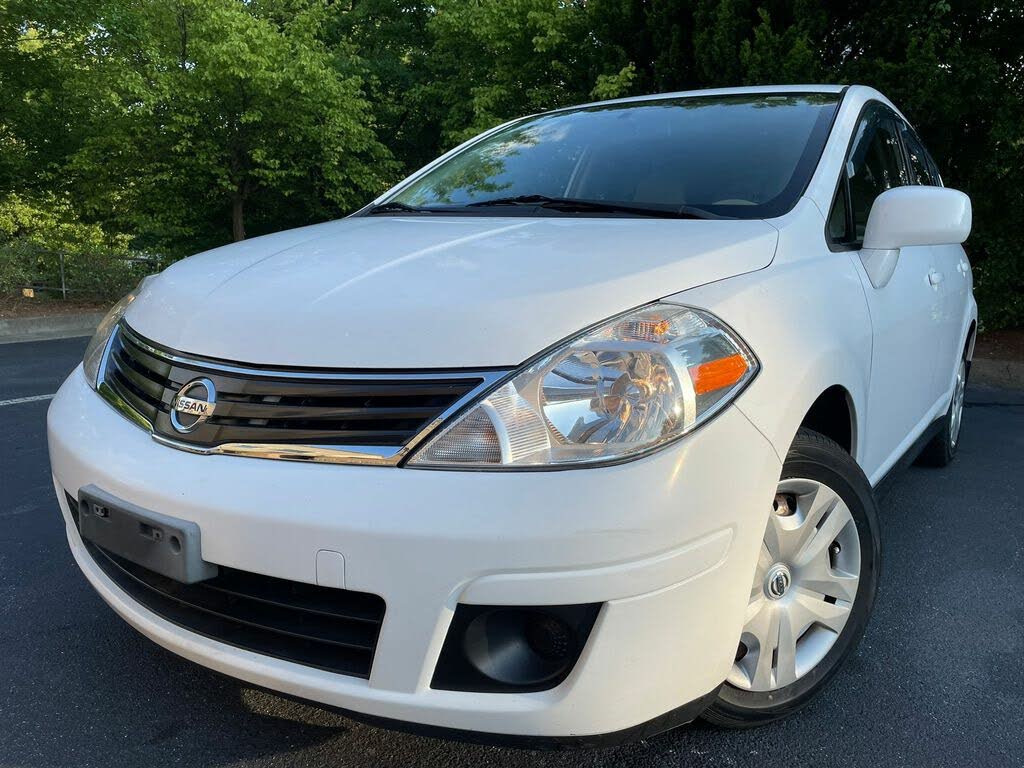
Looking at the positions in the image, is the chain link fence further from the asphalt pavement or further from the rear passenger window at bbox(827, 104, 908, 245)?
the rear passenger window at bbox(827, 104, 908, 245)

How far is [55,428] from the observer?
1860 millimetres

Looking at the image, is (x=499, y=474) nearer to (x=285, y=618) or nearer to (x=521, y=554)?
(x=521, y=554)

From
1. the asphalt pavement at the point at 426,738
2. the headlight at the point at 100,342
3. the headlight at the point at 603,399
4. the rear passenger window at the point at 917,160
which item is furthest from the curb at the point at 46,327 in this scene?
the headlight at the point at 603,399

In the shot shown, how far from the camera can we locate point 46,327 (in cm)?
1002

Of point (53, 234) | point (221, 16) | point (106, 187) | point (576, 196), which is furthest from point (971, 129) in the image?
point (53, 234)

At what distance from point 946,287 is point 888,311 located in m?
0.99

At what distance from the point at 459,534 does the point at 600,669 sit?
33 centimetres

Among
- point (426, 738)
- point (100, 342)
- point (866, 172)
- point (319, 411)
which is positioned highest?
point (866, 172)

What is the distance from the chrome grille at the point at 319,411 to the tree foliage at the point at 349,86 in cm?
828

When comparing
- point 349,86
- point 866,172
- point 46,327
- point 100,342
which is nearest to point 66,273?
point 46,327

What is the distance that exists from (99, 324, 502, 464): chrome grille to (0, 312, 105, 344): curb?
359 inches

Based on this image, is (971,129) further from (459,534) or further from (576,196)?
(459,534)

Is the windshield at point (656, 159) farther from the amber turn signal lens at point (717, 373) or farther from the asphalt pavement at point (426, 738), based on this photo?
the asphalt pavement at point (426, 738)

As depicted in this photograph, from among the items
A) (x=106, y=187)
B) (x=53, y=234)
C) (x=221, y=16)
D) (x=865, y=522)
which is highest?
(x=221, y=16)
